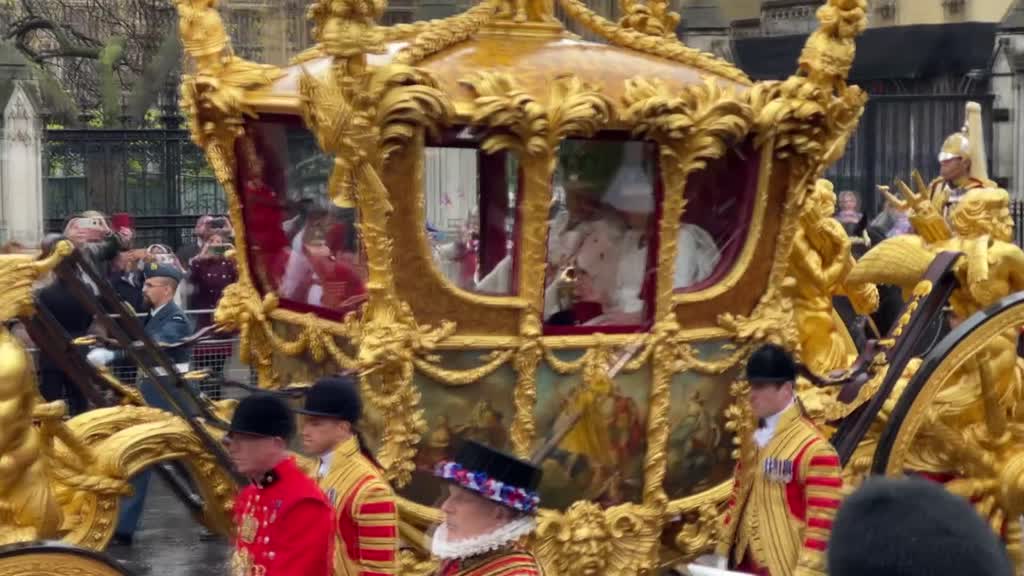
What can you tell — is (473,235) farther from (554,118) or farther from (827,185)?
(827,185)

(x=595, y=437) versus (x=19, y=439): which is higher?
(x=19, y=439)

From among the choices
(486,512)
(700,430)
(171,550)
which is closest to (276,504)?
(486,512)

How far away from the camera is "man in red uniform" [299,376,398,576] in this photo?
5543 mm

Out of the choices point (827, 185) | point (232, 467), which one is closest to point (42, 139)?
point (827, 185)

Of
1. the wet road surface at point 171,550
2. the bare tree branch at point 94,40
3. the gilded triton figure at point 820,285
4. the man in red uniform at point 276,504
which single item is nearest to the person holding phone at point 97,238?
the wet road surface at point 171,550

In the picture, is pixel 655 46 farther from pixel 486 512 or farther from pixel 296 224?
pixel 486 512

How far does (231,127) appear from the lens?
23.1 ft

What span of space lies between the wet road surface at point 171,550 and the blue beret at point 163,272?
1279mm

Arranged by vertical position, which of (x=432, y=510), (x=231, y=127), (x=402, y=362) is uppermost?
(x=231, y=127)

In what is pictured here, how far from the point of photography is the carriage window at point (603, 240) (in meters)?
6.81

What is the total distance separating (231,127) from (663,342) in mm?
1756

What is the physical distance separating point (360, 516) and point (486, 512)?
129 centimetres

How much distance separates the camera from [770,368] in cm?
610

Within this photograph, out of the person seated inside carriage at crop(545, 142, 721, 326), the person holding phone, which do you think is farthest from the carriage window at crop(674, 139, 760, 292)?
the person holding phone
